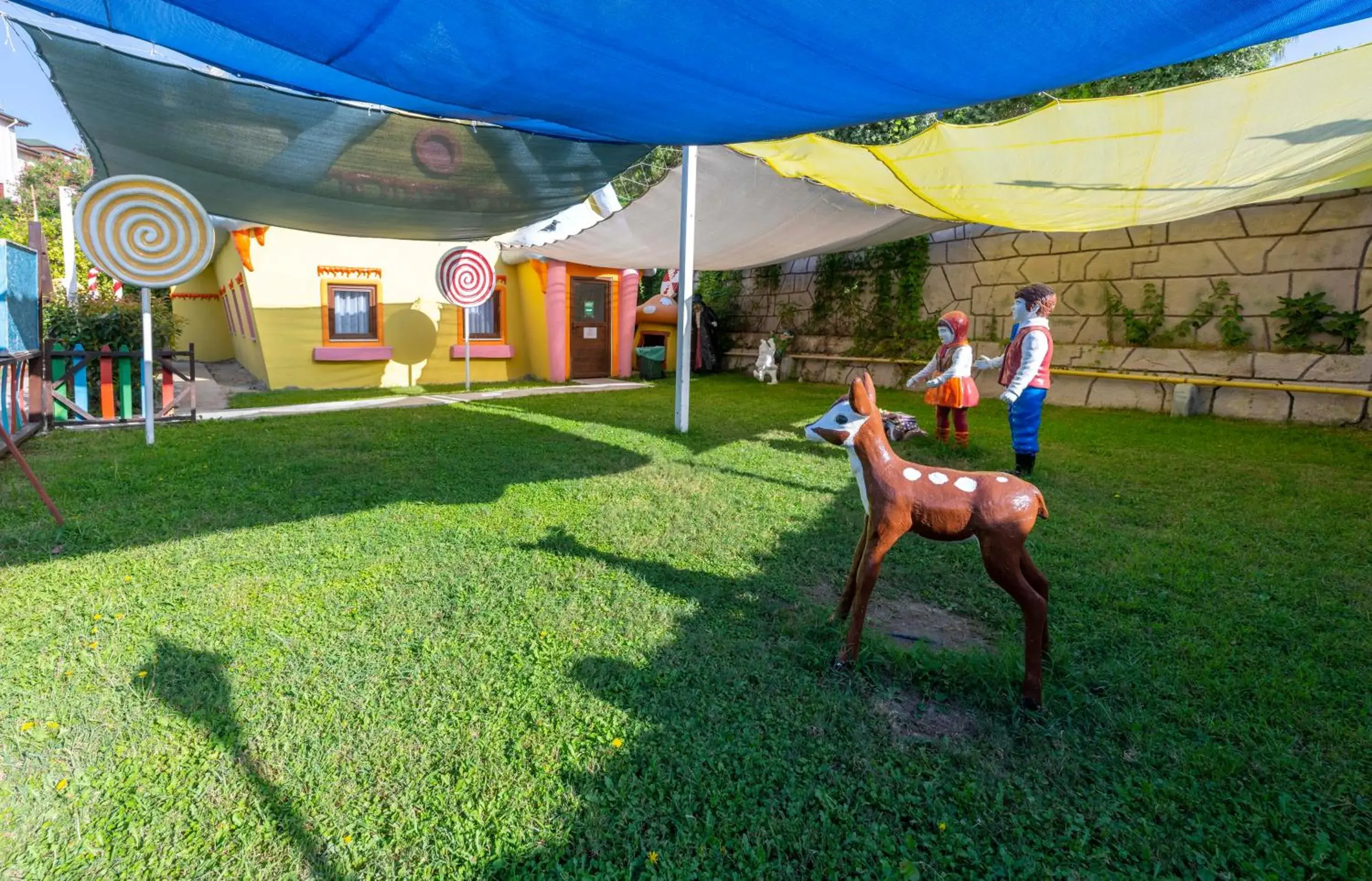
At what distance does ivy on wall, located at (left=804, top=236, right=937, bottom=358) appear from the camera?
9953 mm

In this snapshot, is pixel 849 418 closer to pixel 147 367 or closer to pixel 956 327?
pixel 956 327

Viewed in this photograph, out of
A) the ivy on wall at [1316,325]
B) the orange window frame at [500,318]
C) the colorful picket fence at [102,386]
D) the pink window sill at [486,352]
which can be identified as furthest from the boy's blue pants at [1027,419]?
the orange window frame at [500,318]

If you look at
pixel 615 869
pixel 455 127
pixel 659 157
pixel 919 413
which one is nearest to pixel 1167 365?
pixel 919 413

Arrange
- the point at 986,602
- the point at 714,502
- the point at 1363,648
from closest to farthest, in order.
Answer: the point at 1363,648
the point at 986,602
the point at 714,502

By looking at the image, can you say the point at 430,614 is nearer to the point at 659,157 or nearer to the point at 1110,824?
the point at 1110,824

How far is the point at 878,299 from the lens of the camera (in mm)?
10508

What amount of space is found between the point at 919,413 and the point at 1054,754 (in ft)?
21.9

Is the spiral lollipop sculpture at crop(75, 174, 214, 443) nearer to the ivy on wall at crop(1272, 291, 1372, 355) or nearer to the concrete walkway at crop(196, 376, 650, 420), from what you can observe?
the concrete walkway at crop(196, 376, 650, 420)

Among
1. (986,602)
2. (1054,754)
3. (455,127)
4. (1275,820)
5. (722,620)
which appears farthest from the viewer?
(455,127)

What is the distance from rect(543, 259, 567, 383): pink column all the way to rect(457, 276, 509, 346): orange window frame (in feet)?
2.97

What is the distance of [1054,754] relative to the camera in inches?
67.5

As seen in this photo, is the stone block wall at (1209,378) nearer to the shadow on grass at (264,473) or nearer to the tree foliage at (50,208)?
the shadow on grass at (264,473)

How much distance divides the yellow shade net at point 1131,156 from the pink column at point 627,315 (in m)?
7.01

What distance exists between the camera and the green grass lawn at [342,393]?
26.9 feet
